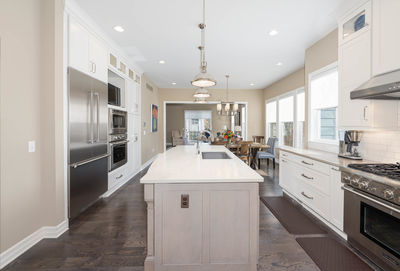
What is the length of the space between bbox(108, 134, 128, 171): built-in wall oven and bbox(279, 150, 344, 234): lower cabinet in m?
3.05

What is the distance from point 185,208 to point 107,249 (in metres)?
1.11

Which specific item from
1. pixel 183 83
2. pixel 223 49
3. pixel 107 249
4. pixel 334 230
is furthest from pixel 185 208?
pixel 183 83

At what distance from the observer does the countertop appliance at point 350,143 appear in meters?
2.46

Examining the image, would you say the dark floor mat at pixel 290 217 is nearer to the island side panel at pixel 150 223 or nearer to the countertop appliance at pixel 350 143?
the countertop appliance at pixel 350 143

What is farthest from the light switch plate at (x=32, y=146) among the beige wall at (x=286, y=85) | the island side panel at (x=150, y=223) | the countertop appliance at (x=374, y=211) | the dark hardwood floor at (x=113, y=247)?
the beige wall at (x=286, y=85)

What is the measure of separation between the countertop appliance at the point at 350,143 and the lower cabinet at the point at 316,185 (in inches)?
16.5

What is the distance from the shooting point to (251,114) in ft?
26.3

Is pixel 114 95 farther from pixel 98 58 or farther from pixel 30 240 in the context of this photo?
pixel 30 240

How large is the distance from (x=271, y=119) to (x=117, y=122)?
5.53 m

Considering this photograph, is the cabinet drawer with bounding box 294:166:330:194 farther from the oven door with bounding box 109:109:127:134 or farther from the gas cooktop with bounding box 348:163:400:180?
the oven door with bounding box 109:109:127:134

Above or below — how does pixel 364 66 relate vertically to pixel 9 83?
above

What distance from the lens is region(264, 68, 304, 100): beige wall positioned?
5.38 metres

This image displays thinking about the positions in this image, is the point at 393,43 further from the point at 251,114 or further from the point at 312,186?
the point at 251,114

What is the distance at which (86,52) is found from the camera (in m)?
2.80
